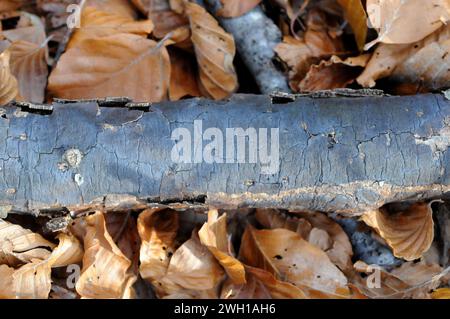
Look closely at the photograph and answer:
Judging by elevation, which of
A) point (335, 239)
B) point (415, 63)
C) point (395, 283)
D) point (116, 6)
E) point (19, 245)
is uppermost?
point (116, 6)

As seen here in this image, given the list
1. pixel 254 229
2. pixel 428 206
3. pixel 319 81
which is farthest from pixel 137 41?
pixel 428 206

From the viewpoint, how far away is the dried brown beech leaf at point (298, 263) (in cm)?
140

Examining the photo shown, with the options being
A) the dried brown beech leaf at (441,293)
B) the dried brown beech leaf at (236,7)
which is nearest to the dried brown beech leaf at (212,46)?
the dried brown beech leaf at (236,7)

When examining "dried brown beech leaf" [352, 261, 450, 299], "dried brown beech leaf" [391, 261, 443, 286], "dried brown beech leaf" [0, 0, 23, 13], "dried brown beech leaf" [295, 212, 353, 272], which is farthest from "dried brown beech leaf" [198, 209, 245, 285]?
"dried brown beech leaf" [0, 0, 23, 13]

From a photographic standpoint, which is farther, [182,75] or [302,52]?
[182,75]

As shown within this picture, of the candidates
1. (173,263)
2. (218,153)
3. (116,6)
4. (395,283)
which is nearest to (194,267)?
(173,263)

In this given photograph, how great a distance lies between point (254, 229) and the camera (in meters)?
1.46

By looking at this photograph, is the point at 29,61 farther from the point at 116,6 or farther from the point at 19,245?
the point at 19,245

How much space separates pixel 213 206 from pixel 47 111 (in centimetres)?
47

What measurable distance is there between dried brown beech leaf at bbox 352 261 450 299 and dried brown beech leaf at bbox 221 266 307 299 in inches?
7.7

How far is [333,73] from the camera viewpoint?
148cm

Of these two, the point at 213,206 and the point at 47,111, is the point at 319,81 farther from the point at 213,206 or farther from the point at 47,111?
the point at 47,111

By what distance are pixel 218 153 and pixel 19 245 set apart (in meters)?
0.59
